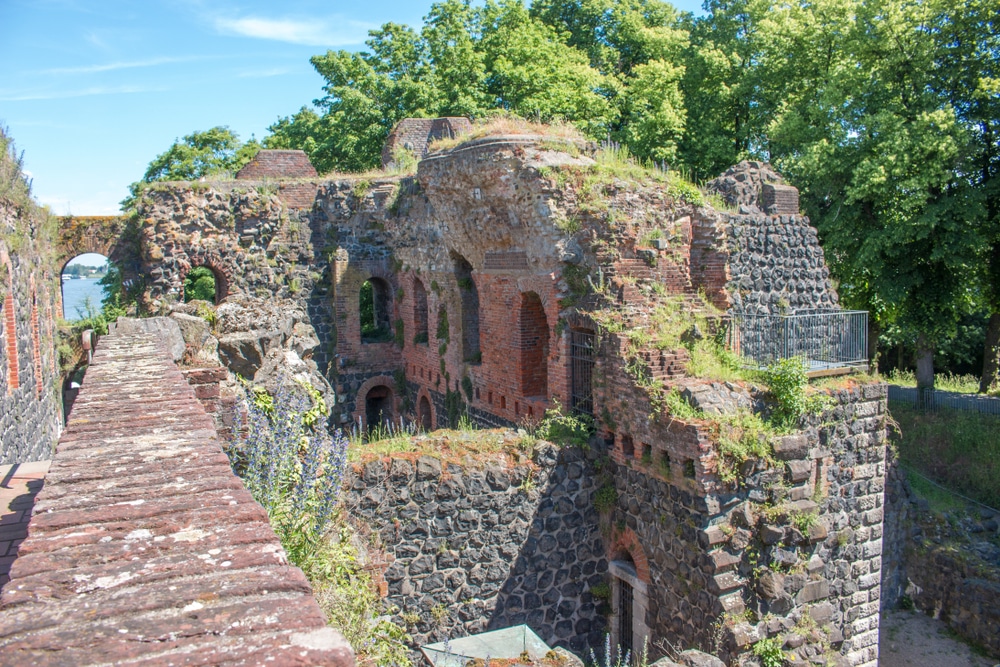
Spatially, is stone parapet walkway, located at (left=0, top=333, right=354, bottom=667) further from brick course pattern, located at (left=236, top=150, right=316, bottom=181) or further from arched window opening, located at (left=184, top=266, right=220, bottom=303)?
arched window opening, located at (left=184, top=266, right=220, bottom=303)

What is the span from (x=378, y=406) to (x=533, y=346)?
26.0ft

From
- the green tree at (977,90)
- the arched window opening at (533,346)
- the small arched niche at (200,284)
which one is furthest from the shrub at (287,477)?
the small arched niche at (200,284)

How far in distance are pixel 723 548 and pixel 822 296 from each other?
22.3 feet

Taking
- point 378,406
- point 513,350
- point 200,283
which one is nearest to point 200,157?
point 200,283

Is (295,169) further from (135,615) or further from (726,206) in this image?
(135,615)

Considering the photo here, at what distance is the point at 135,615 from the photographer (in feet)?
7.51

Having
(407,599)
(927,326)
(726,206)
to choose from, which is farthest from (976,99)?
(407,599)

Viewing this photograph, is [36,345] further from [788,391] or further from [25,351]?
[788,391]

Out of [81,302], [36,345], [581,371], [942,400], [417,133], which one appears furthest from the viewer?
[417,133]

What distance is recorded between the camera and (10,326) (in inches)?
486

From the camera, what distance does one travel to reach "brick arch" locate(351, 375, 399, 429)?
1942 centimetres

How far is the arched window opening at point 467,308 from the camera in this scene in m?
15.7

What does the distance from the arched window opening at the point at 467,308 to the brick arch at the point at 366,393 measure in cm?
447

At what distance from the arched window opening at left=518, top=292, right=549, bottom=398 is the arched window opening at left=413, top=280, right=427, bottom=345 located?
5.46 metres
